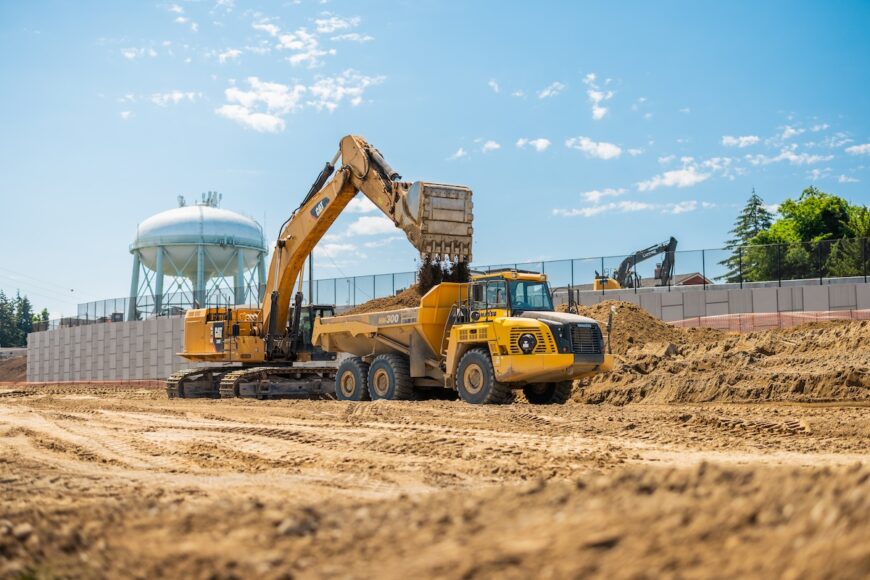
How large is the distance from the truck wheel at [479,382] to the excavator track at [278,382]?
6.78 meters

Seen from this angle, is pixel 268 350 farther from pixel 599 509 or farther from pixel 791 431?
pixel 599 509

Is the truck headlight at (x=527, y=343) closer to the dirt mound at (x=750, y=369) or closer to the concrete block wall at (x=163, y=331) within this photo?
the concrete block wall at (x=163, y=331)

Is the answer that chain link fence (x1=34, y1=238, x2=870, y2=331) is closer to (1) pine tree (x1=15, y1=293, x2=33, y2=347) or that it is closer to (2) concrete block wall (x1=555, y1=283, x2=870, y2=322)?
(2) concrete block wall (x1=555, y1=283, x2=870, y2=322)

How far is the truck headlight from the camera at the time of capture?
17000 mm

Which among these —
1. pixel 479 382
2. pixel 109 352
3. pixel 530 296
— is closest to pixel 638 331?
pixel 530 296

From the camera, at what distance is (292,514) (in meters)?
4.52

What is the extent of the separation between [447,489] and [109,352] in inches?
1629

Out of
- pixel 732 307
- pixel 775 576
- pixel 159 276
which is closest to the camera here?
pixel 775 576

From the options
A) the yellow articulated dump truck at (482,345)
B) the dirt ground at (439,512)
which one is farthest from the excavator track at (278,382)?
the dirt ground at (439,512)

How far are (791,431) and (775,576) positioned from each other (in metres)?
9.38

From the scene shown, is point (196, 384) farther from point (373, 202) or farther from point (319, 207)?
point (373, 202)

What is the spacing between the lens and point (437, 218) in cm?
1820

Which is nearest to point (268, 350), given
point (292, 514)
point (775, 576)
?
point (292, 514)

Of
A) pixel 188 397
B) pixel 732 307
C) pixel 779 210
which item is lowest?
pixel 188 397
